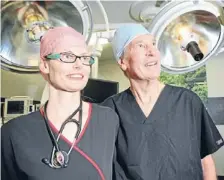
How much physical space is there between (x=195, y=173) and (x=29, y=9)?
710mm

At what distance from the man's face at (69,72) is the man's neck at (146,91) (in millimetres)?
303

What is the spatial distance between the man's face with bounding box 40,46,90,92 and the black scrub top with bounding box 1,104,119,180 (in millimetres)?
108

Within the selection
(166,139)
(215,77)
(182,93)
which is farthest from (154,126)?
(215,77)

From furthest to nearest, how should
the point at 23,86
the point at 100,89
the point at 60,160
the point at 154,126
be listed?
1. the point at 23,86
2. the point at 100,89
3. the point at 154,126
4. the point at 60,160

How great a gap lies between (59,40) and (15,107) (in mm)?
1364

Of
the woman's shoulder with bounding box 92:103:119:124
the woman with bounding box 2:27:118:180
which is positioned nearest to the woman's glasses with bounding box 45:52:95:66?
the woman with bounding box 2:27:118:180

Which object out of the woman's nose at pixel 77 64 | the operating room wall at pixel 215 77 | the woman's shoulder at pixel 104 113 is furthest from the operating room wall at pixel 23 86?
the woman's nose at pixel 77 64

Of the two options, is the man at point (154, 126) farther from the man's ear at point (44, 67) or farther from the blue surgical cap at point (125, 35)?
the man's ear at point (44, 67)

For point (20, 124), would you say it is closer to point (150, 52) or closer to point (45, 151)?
point (45, 151)

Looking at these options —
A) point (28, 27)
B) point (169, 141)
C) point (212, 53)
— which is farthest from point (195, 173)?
point (28, 27)

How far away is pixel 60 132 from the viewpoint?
0.73 metres

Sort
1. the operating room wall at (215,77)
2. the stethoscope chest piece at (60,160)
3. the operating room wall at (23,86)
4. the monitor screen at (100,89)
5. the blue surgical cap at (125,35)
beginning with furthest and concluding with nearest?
the operating room wall at (23,86) < the operating room wall at (215,77) < the monitor screen at (100,89) < the blue surgical cap at (125,35) < the stethoscope chest piece at (60,160)

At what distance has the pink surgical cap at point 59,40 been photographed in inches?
28.8

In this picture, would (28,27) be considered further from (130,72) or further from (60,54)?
(130,72)
